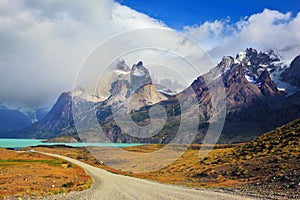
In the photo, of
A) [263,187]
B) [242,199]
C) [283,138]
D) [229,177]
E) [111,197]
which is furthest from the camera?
[283,138]

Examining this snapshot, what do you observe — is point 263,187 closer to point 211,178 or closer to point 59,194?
point 211,178

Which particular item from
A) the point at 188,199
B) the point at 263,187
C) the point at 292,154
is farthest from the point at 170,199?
the point at 292,154

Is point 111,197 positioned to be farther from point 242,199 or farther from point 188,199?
point 242,199

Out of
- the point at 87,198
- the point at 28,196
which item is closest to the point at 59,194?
the point at 28,196

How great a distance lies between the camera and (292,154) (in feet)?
175

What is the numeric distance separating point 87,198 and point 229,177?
2948 centimetres

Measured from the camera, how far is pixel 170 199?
27.6 meters

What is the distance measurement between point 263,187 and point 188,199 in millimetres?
13851

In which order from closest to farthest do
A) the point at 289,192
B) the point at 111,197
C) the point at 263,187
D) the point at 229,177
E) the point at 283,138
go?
the point at 111,197 < the point at 289,192 < the point at 263,187 < the point at 229,177 < the point at 283,138

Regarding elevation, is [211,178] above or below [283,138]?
below

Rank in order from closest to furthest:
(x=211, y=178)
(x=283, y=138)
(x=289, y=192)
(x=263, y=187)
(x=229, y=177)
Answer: (x=289, y=192), (x=263, y=187), (x=229, y=177), (x=211, y=178), (x=283, y=138)

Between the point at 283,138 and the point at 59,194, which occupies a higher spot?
the point at 283,138

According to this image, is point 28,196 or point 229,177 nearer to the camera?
point 28,196

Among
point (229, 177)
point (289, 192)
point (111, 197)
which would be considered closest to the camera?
point (111, 197)
